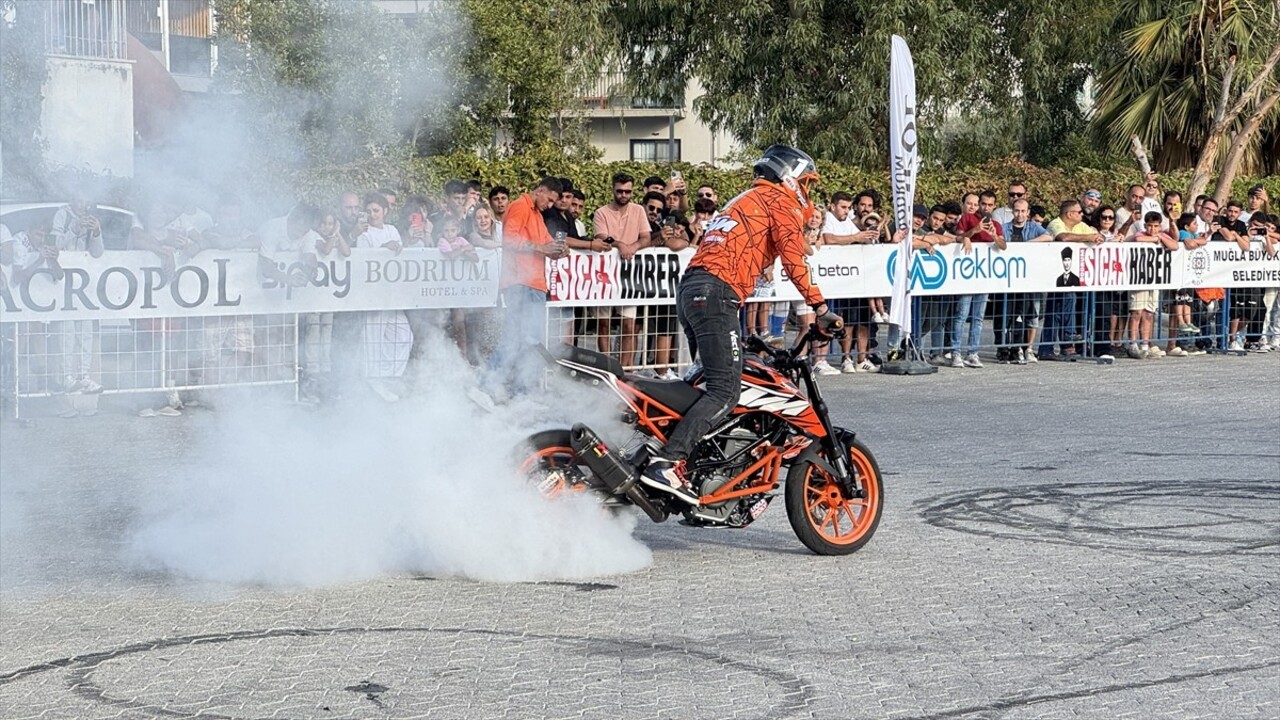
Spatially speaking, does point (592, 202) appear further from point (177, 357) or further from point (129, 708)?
point (129, 708)

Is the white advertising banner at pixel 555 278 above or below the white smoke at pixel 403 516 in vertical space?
above

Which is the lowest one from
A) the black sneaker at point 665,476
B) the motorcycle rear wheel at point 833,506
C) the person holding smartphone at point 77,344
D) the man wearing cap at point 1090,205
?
the motorcycle rear wheel at point 833,506

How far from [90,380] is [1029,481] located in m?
7.00

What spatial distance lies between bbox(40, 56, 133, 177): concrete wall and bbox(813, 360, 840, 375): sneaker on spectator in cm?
1201

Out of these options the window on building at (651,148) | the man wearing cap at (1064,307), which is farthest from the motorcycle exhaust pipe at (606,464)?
the window on building at (651,148)

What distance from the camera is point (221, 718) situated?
5.90 meters

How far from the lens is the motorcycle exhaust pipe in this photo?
26.9ft

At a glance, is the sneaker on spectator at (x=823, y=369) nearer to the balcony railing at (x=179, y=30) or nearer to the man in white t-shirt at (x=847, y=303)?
the man in white t-shirt at (x=847, y=303)

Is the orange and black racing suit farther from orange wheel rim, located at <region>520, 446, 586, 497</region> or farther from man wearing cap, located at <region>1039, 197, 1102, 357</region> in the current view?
man wearing cap, located at <region>1039, 197, 1102, 357</region>

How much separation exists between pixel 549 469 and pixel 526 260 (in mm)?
5489

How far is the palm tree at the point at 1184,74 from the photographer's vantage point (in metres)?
30.2

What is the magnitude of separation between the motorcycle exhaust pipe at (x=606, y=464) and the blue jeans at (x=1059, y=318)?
484 inches

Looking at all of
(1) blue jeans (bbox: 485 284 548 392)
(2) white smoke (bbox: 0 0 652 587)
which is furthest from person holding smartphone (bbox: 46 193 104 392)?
(2) white smoke (bbox: 0 0 652 587)

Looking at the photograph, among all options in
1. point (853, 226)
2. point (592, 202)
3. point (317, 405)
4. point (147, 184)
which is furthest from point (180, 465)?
point (592, 202)
